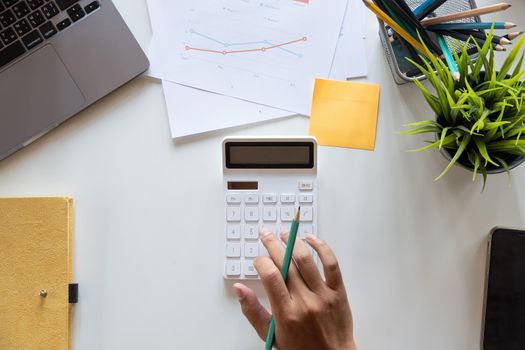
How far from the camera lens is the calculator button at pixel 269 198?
0.58 meters

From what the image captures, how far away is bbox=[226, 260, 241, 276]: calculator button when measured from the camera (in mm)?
582

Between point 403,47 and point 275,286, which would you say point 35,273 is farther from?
point 403,47

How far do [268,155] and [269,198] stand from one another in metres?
0.06

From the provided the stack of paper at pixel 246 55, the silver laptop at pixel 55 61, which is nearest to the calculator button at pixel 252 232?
the stack of paper at pixel 246 55

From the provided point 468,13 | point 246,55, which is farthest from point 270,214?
point 468,13

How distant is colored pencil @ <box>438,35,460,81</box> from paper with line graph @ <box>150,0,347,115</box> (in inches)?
6.0

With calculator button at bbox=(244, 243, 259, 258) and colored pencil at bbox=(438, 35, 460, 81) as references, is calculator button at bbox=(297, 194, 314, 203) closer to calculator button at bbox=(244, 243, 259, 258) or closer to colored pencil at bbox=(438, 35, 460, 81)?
calculator button at bbox=(244, 243, 259, 258)

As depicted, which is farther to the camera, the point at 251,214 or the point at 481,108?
the point at 251,214

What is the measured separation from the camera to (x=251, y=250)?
582mm

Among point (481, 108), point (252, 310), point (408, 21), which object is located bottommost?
point (252, 310)

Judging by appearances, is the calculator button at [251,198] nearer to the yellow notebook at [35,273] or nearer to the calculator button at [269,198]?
the calculator button at [269,198]

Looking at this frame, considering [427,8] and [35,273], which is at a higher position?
[427,8]

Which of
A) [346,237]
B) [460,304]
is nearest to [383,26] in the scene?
[346,237]

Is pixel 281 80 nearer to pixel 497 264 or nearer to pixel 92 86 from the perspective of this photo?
pixel 92 86
